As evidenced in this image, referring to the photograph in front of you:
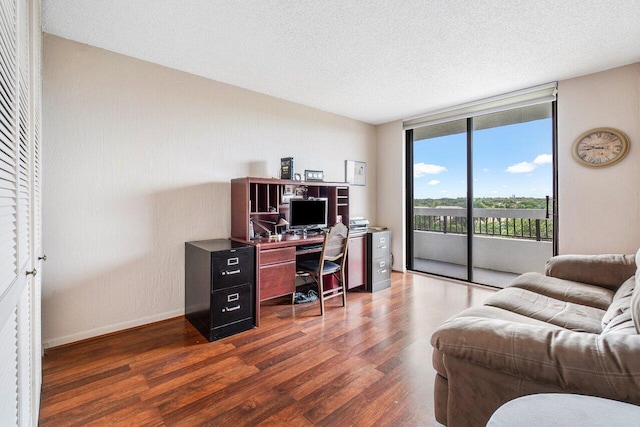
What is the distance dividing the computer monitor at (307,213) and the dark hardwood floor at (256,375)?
3.68 ft

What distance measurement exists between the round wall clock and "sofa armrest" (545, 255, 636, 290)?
3.61 ft

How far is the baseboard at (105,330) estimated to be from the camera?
2.31 meters

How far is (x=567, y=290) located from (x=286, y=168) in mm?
2756

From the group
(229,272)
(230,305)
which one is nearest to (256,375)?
(230,305)

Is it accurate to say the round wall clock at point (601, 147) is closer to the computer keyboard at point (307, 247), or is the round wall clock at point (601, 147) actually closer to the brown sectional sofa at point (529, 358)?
the brown sectional sofa at point (529, 358)

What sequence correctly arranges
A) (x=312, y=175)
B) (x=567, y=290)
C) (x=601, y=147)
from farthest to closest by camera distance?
1. (x=312, y=175)
2. (x=601, y=147)
3. (x=567, y=290)

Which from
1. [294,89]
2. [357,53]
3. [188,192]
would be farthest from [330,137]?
[188,192]

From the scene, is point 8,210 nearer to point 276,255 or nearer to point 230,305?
point 230,305

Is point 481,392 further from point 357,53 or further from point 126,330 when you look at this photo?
point 126,330

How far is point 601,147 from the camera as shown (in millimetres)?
2949

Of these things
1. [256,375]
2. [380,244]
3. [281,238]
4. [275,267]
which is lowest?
[256,375]

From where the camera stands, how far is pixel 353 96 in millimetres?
3643

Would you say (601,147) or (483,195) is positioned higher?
(601,147)

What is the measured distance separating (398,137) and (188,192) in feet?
10.6
